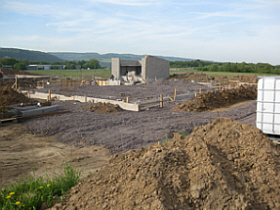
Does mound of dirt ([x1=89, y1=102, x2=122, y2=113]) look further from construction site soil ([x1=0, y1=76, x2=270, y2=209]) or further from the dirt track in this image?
construction site soil ([x1=0, y1=76, x2=270, y2=209])

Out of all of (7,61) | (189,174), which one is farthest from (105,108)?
(7,61)

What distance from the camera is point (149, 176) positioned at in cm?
389

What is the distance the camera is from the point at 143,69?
137ft

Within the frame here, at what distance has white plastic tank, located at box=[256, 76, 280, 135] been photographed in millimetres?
8141

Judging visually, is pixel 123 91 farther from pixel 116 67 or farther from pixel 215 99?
pixel 116 67

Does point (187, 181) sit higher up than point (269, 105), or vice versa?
point (269, 105)

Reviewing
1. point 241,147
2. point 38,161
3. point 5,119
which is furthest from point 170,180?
point 5,119

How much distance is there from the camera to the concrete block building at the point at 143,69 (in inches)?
1638

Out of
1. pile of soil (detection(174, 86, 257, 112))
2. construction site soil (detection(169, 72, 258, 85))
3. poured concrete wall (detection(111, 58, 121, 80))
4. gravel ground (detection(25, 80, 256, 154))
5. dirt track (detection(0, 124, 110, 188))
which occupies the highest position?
poured concrete wall (detection(111, 58, 121, 80))

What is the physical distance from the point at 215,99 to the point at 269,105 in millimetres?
11570

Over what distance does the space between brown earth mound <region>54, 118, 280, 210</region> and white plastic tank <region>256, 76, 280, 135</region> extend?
11.5 feet

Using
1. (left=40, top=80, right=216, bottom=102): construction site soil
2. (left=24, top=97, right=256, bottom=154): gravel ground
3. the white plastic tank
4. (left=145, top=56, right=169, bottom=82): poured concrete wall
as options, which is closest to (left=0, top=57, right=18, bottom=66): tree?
(left=145, top=56, right=169, bottom=82): poured concrete wall

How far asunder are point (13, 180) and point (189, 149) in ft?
14.7

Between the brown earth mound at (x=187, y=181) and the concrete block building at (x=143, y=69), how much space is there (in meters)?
35.8
